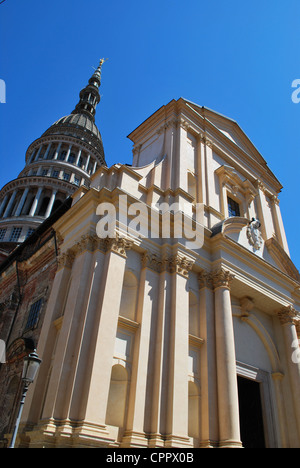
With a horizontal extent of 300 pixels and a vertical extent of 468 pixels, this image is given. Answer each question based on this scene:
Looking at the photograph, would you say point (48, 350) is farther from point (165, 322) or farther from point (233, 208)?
point (233, 208)

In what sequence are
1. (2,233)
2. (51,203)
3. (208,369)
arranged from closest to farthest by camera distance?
1. (208,369)
2. (2,233)
3. (51,203)

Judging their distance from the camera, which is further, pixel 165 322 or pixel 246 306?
pixel 246 306

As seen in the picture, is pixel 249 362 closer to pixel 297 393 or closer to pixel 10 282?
pixel 297 393

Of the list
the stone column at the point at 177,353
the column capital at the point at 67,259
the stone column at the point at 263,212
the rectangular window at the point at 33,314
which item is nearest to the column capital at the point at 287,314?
the stone column at the point at 263,212

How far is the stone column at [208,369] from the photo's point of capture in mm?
12383

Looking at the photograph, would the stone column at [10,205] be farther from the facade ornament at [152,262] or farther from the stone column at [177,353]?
the stone column at [177,353]

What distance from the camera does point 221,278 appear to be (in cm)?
1533

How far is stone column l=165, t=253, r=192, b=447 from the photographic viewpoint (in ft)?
36.8

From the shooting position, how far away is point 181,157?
18.6 m

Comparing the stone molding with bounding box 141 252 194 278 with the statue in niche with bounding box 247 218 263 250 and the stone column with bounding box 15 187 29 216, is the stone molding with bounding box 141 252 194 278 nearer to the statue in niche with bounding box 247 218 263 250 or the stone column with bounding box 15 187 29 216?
the statue in niche with bounding box 247 218 263 250

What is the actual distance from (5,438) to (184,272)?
9.19 metres

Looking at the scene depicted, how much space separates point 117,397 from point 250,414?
7150mm

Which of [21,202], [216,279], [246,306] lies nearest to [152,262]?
[216,279]

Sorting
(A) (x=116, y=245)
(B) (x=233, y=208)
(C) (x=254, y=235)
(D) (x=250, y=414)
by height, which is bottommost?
(D) (x=250, y=414)
